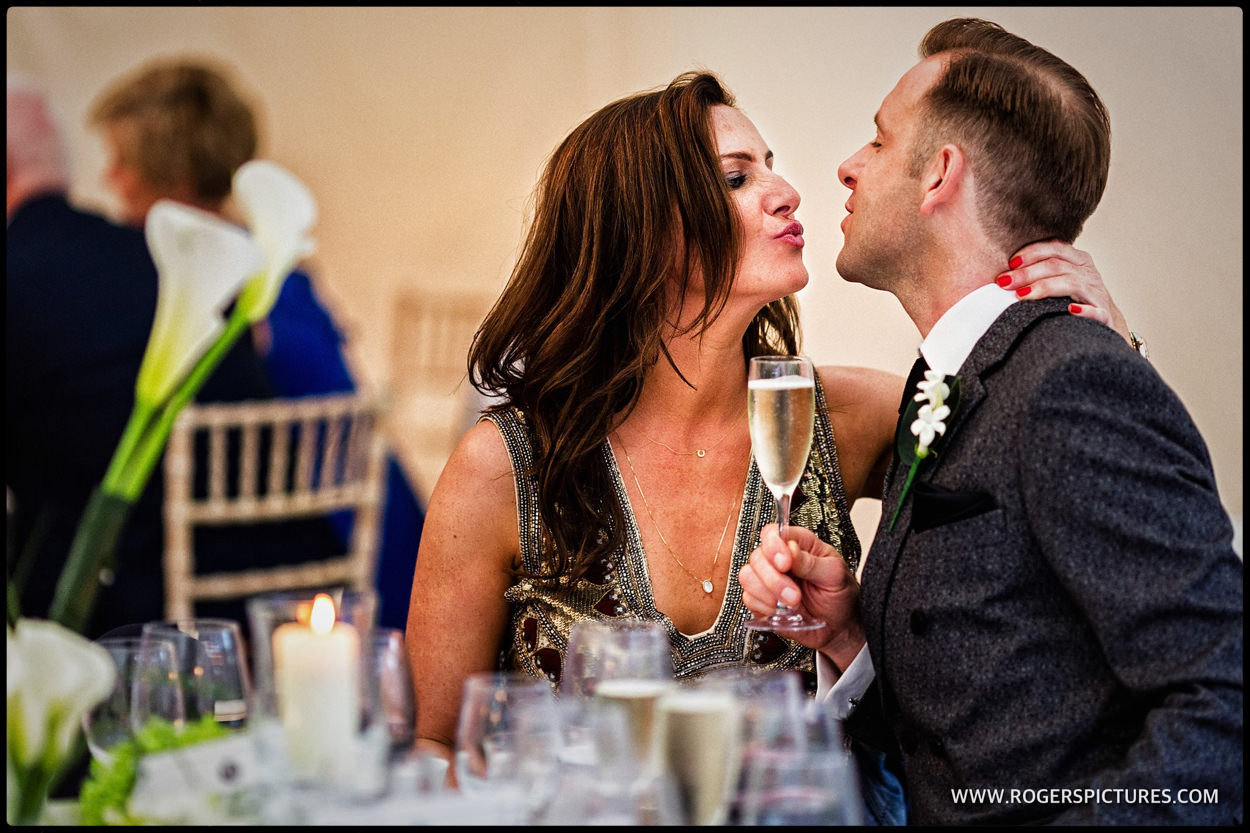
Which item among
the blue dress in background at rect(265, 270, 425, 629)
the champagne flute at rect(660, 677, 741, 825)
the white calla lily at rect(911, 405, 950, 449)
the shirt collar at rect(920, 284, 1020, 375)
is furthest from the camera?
the blue dress in background at rect(265, 270, 425, 629)

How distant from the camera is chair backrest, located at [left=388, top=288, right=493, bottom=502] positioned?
6.29m

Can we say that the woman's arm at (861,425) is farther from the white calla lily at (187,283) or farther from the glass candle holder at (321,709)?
the white calla lily at (187,283)

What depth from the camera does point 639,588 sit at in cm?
199

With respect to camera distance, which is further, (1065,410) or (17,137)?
(17,137)

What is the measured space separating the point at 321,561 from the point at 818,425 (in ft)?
5.12

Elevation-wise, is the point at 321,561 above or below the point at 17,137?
below

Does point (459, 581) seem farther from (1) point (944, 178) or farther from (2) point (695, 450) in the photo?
(1) point (944, 178)

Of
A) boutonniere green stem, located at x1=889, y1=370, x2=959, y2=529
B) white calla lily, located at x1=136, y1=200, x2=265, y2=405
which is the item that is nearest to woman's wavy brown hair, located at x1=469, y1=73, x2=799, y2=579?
boutonniere green stem, located at x1=889, y1=370, x2=959, y2=529

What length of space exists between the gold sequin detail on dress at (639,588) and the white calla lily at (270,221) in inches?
42.3

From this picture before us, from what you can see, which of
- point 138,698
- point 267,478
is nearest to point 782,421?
point 138,698

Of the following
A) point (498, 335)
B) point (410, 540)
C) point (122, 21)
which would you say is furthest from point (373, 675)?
point (122, 21)

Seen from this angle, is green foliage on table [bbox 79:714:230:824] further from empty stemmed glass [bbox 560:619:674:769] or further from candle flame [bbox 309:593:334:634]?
empty stemmed glass [bbox 560:619:674:769]

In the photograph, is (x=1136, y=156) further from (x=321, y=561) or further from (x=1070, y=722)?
(x=321, y=561)

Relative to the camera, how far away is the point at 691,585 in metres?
2.02
